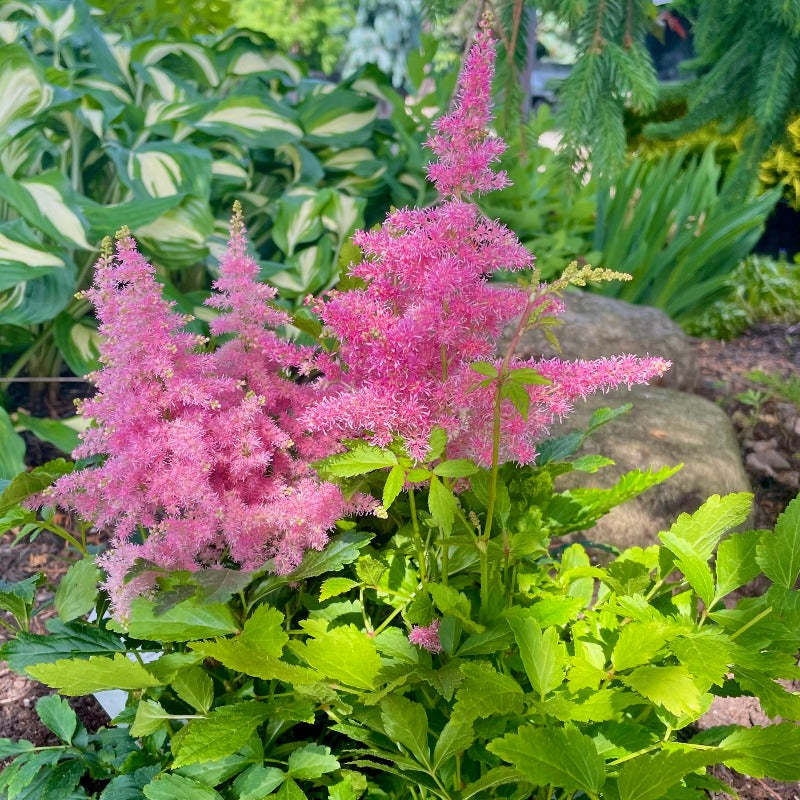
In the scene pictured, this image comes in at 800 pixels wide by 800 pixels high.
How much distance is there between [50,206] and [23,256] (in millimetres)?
188

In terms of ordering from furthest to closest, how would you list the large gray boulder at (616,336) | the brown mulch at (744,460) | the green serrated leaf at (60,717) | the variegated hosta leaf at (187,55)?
1. the variegated hosta leaf at (187,55)
2. the large gray boulder at (616,336)
3. the brown mulch at (744,460)
4. the green serrated leaf at (60,717)

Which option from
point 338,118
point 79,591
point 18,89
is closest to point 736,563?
point 79,591

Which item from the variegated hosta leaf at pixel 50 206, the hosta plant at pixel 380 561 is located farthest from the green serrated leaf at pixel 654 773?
the variegated hosta leaf at pixel 50 206

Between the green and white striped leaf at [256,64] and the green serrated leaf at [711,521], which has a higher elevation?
the green and white striped leaf at [256,64]

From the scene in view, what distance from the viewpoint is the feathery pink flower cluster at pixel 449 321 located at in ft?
2.59

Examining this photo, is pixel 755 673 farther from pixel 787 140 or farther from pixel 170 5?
pixel 170 5

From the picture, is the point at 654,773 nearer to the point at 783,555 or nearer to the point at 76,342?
the point at 783,555

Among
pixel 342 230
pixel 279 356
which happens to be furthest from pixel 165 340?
pixel 342 230

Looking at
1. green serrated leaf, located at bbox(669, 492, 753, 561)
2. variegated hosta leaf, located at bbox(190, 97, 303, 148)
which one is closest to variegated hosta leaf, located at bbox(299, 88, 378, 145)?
variegated hosta leaf, located at bbox(190, 97, 303, 148)

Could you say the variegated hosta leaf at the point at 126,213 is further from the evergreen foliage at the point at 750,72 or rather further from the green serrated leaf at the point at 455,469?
the green serrated leaf at the point at 455,469

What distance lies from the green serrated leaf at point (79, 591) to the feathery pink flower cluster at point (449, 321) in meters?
0.38

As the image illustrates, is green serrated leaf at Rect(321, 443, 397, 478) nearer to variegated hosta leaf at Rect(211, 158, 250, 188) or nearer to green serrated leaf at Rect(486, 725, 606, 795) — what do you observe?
green serrated leaf at Rect(486, 725, 606, 795)

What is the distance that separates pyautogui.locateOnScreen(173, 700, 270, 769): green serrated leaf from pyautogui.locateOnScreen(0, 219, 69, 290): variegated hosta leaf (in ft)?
4.19

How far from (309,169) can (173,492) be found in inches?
87.8
